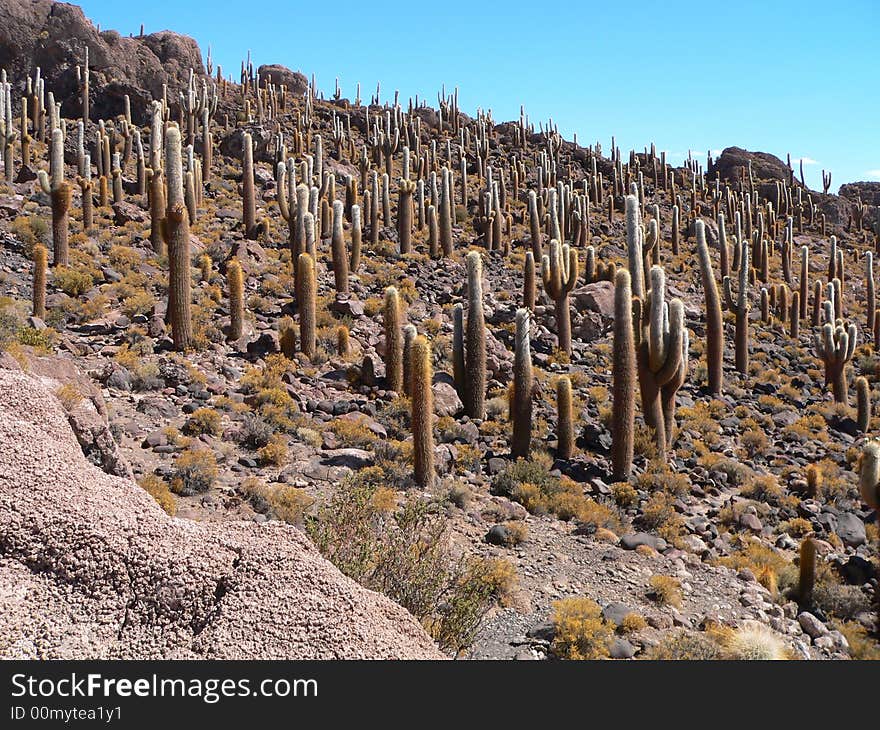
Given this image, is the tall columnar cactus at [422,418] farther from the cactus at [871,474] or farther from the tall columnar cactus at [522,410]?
the cactus at [871,474]

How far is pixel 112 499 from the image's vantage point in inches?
171

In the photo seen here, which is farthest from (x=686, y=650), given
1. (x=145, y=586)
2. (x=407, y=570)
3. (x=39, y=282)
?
(x=39, y=282)

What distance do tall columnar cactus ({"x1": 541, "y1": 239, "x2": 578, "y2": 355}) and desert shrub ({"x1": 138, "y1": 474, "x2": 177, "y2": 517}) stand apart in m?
12.9

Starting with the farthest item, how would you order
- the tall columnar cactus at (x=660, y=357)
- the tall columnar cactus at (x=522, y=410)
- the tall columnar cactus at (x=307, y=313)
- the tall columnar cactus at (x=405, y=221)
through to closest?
1. the tall columnar cactus at (x=405, y=221)
2. the tall columnar cactus at (x=307, y=313)
3. the tall columnar cactus at (x=660, y=357)
4. the tall columnar cactus at (x=522, y=410)

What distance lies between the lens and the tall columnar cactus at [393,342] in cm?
1422

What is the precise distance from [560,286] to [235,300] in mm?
9095

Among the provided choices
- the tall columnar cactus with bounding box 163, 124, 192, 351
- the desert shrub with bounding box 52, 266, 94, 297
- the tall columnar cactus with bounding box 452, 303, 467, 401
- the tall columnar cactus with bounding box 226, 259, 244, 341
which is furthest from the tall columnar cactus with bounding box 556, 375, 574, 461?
the desert shrub with bounding box 52, 266, 94, 297

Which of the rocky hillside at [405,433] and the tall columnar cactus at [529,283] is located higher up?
the tall columnar cactus at [529,283]

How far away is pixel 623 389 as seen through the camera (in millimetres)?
12414

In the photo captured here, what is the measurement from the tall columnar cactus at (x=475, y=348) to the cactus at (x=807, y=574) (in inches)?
269

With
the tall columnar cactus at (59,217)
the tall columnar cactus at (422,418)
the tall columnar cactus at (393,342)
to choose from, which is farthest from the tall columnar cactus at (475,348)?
the tall columnar cactus at (59,217)

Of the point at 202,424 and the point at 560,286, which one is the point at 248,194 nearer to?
the point at 560,286

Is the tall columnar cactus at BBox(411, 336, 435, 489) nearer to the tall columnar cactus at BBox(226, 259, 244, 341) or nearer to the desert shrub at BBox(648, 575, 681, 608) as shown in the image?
the desert shrub at BBox(648, 575, 681, 608)

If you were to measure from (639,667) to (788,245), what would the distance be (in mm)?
33998
